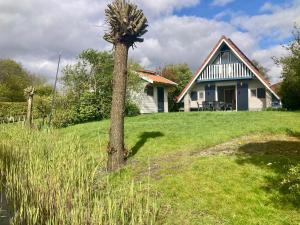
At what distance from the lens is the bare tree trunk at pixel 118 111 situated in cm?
1010

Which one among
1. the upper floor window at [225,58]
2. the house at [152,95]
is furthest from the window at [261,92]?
the house at [152,95]

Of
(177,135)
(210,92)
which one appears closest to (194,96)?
(210,92)

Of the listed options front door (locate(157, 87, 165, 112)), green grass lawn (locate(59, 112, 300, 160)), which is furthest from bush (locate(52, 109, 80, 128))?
front door (locate(157, 87, 165, 112))

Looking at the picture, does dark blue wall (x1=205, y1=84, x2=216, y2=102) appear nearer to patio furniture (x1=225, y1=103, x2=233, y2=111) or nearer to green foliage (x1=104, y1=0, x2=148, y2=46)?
patio furniture (x1=225, y1=103, x2=233, y2=111)

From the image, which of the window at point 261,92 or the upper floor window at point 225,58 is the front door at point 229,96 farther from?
the upper floor window at point 225,58

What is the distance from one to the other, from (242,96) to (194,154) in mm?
23186

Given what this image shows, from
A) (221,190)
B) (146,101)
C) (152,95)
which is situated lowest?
(221,190)

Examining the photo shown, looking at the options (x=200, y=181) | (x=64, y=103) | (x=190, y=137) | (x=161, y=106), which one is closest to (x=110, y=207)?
(x=200, y=181)

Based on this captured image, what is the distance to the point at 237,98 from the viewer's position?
32.9 meters

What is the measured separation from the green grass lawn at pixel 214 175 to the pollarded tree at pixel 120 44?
0.59m

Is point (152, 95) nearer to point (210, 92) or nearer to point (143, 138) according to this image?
point (210, 92)

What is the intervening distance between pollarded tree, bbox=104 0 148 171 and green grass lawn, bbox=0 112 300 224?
23.2 inches

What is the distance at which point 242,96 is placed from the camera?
32.6 meters

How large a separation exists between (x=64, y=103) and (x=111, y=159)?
1638 centimetres
